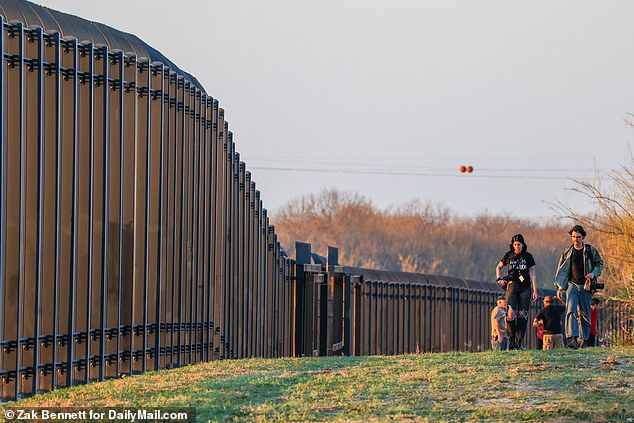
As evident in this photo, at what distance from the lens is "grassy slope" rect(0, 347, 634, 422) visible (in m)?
8.20

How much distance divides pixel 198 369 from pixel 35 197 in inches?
106

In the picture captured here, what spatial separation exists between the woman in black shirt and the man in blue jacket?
1.56 ft

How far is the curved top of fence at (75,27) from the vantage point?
30.2 feet

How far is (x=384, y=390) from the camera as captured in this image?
30.1 ft

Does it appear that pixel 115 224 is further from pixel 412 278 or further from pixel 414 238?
pixel 414 238

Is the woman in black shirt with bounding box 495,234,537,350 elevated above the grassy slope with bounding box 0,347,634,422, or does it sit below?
above

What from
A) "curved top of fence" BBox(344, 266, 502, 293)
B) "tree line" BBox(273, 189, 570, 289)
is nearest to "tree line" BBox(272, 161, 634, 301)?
"tree line" BBox(273, 189, 570, 289)

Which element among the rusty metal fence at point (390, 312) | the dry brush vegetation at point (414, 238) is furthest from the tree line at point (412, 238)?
the rusty metal fence at point (390, 312)

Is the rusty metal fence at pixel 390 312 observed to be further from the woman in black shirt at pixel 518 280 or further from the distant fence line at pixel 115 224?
the woman in black shirt at pixel 518 280

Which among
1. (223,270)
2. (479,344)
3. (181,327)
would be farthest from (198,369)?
(479,344)

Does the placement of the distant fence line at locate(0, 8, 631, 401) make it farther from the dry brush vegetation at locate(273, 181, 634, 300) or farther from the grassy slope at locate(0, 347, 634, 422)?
the dry brush vegetation at locate(273, 181, 634, 300)

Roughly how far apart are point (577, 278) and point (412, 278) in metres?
8.36

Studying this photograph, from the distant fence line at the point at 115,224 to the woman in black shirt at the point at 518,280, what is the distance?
2984 mm

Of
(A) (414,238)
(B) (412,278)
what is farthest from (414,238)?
(B) (412,278)
